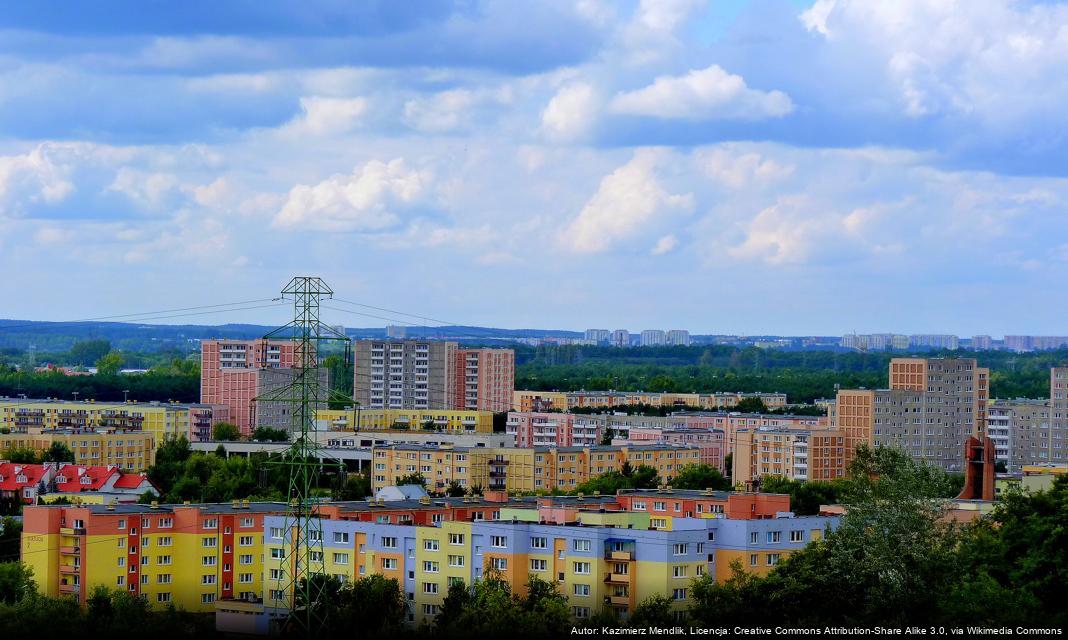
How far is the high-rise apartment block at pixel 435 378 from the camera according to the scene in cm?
5094

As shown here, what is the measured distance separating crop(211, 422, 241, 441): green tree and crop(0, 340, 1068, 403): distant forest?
278 cm

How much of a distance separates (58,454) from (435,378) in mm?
19735

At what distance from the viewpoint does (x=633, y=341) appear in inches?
5881

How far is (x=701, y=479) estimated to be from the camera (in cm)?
2931

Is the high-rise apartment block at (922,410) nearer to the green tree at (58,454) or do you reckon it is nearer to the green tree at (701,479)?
the green tree at (701,479)

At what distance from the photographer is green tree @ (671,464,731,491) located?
1127 inches

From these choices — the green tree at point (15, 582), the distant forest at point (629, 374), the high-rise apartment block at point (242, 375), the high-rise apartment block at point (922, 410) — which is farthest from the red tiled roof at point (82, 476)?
the high-rise apartment block at point (922, 410)

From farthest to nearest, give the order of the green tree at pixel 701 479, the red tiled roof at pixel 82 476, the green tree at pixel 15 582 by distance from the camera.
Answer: the green tree at pixel 701 479 < the red tiled roof at pixel 82 476 < the green tree at pixel 15 582

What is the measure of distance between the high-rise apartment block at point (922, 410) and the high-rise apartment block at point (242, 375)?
45.5ft

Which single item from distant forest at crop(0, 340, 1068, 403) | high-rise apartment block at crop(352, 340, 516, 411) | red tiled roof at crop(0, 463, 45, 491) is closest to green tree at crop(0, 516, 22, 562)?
red tiled roof at crop(0, 463, 45, 491)

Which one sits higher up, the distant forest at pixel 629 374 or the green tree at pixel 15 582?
the distant forest at pixel 629 374

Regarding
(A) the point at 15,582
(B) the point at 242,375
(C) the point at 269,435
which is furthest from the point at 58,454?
(B) the point at 242,375

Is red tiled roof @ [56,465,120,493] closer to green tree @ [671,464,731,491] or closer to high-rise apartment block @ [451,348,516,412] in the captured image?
green tree @ [671,464,731,491]

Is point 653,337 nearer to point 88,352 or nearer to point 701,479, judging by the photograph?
point 88,352
